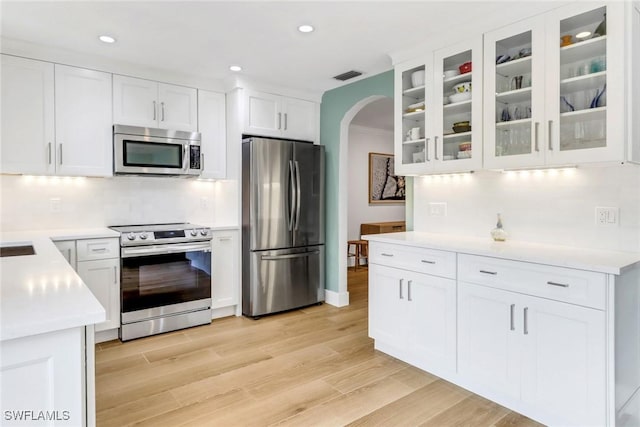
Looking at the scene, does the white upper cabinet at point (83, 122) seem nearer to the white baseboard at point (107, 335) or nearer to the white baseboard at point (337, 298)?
the white baseboard at point (107, 335)

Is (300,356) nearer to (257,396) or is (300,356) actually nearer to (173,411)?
(257,396)

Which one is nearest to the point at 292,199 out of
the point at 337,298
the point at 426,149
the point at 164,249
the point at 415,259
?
the point at 337,298

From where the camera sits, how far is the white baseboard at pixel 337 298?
4297mm

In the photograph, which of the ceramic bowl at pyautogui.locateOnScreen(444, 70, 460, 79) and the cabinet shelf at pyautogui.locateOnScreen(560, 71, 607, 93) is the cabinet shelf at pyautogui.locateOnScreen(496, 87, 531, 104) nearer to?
the cabinet shelf at pyautogui.locateOnScreen(560, 71, 607, 93)

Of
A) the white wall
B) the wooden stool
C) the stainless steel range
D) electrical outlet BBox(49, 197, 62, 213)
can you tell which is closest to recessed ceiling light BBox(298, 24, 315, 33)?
the stainless steel range

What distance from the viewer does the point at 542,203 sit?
2561mm

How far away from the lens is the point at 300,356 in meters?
2.97

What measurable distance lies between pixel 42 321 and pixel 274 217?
294 centimetres

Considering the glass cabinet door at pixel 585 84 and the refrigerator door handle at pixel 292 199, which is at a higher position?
the glass cabinet door at pixel 585 84

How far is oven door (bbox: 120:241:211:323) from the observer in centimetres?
330

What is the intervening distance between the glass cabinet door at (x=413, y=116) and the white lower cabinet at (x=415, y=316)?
96 cm

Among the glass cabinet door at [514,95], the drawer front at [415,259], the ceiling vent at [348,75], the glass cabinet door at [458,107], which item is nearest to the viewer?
the glass cabinet door at [514,95]

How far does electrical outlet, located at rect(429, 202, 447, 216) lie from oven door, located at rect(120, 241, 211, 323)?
2124 mm

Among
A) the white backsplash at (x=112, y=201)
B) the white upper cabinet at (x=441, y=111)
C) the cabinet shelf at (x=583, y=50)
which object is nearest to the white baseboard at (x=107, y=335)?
the white backsplash at (x=112, y=201)
